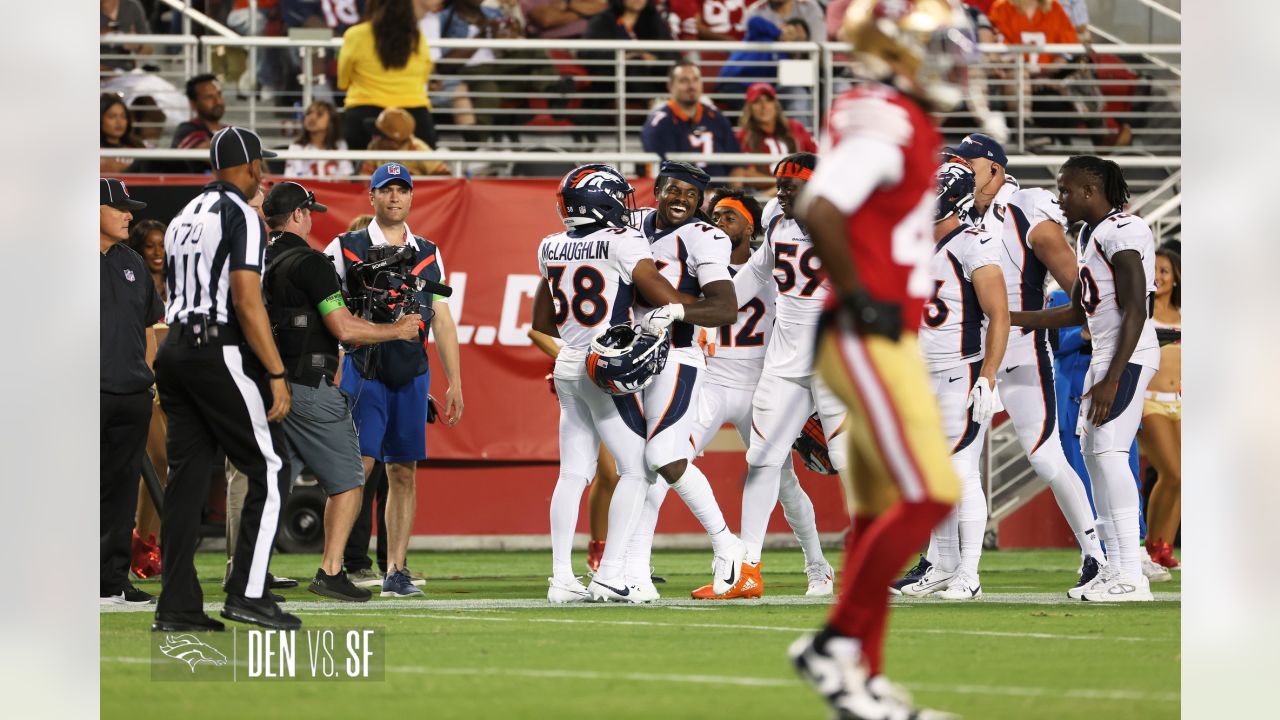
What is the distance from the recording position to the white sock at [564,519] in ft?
27.5

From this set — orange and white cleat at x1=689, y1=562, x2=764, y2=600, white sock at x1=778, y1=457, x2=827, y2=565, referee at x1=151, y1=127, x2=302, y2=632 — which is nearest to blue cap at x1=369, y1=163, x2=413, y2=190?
referee at x1=151, y1=127, x2=302, y2=632

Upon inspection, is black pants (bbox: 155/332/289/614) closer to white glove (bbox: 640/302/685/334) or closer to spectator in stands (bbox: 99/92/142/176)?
white glove (bbox: 640/302/685/334)

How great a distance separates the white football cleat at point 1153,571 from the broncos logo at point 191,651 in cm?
616

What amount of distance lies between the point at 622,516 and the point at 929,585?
183cm

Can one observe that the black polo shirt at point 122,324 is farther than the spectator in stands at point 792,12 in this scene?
No

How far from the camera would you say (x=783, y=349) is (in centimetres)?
905

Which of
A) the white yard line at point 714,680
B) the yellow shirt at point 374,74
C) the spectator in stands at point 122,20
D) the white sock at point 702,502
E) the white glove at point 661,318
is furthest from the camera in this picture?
the spectator in stands at point 122,20

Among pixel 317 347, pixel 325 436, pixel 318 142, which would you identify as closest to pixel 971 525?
pixel 325 436

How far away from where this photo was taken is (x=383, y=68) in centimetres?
1338

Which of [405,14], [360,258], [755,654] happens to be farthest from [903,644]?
[405,14]

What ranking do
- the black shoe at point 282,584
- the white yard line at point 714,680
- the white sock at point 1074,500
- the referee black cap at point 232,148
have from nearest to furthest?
1. the white yard line at point 714,680
2. the referee black cap at point 232,148
3. the white sock at point 1074,500
4. the black shoe at point 282,584

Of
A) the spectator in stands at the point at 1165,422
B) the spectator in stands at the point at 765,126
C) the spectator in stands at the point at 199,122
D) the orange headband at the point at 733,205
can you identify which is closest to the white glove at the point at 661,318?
the orange headband at the point at 733,205

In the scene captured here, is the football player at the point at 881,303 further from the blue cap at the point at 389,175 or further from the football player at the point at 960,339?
the blue cap at the point at 389,175
